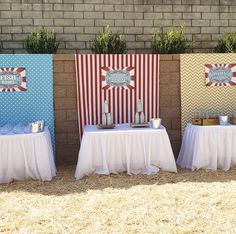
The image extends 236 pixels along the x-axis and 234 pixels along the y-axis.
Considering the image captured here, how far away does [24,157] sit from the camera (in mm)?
4590

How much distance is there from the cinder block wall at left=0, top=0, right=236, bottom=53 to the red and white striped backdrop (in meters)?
1.94

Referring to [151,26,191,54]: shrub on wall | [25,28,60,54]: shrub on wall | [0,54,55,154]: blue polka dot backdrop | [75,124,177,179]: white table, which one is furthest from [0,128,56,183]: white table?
[151,26,191,54]: shrub on wall

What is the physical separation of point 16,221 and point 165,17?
560cm

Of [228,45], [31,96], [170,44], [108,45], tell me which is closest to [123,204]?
[31,96]

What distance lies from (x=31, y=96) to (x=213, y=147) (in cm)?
286

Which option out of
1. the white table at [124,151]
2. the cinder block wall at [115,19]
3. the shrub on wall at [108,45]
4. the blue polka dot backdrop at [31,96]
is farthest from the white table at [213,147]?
the cinder block wall at [115,19]

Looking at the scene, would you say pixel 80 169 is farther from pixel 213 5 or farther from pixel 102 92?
pixel 213 5

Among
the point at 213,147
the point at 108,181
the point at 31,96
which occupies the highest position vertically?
the point at 31,96

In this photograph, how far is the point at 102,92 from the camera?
5520 mm

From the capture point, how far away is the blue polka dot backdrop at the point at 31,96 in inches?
208

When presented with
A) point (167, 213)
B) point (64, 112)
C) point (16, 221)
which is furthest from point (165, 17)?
point (16, 221)

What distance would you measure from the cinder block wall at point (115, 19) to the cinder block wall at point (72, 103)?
194 centimetres

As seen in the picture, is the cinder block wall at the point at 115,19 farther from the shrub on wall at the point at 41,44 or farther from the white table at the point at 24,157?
the white table at the point at 24,157

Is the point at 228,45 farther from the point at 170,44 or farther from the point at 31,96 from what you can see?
the point at 31,96
